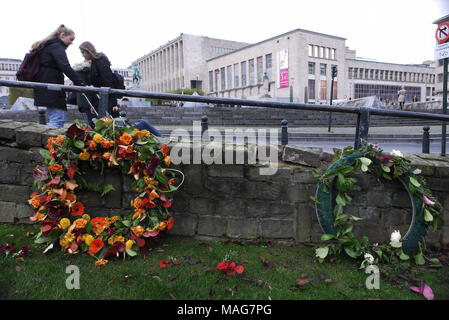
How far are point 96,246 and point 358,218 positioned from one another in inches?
89.4

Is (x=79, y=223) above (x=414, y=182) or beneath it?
beneath

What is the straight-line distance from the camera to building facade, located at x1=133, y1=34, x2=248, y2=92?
8588cm

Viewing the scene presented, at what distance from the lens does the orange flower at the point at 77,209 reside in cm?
296

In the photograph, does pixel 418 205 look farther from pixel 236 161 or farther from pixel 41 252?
pixel 41 252

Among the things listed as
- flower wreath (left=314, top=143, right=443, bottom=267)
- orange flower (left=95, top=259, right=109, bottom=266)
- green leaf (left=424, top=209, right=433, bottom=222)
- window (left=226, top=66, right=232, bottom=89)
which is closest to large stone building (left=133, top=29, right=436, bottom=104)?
window (left=226, top=66, right=232, bottom=89)

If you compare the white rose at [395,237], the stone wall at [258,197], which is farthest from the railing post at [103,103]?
the white rose at [395,237]

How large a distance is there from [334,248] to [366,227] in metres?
0.41

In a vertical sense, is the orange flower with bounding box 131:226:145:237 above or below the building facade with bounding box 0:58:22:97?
below

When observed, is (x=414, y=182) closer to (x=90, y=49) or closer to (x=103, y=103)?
(x=103, y=103)

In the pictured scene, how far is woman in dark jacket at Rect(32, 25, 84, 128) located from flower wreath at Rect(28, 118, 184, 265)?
1597 millimetres

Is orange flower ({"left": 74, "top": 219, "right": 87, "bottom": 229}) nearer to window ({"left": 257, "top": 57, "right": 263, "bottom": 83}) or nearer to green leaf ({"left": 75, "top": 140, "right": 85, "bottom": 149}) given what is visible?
green leaf ({"left": 75, "top": 140, "right": 85, "bottom": 149})

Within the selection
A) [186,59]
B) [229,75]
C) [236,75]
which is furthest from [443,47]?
[186,59]

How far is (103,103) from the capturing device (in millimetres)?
3369
